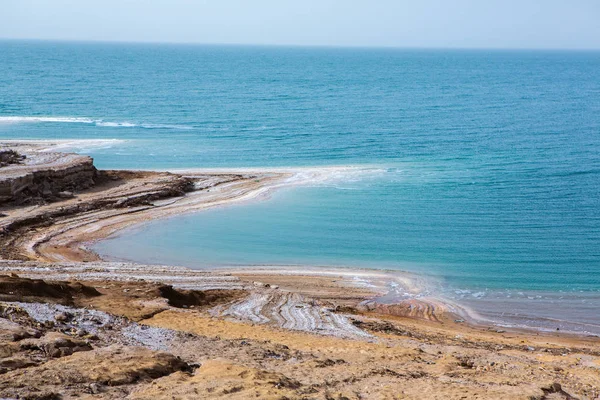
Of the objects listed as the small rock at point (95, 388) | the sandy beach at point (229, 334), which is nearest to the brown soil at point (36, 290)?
the sandy beach at point (229, 334)

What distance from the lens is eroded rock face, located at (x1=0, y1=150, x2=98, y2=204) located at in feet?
121

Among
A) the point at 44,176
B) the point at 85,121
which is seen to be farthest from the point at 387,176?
the point at 85,121

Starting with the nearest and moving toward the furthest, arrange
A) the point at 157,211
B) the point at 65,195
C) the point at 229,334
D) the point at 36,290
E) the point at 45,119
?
the point at 229,334, the point at 36,290, the point at 157,211, the point at 65,195, the point at 45,119

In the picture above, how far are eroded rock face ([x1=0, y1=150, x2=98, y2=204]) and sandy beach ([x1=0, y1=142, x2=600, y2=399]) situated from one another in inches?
10.9

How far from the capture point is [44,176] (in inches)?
1535

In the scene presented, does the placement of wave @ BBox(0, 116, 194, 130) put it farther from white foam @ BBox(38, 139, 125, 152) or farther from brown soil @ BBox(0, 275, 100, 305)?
brown soil @ BBox(0, 275, 100, 305)

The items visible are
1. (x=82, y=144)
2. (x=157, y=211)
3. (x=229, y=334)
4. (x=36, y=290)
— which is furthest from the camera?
(x=82, y=144)

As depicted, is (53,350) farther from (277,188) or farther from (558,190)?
(558,190)

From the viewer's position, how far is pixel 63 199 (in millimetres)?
38594

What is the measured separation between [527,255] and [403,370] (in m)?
18.2

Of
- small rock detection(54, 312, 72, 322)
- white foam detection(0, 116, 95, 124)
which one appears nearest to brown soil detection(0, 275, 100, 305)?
small rock detection(54, 312, 72, 322)

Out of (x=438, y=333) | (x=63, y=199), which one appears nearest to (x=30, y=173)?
(x=63, y=199)

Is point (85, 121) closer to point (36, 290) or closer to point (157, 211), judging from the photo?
point (157, 211)

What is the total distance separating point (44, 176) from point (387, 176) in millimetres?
21312
